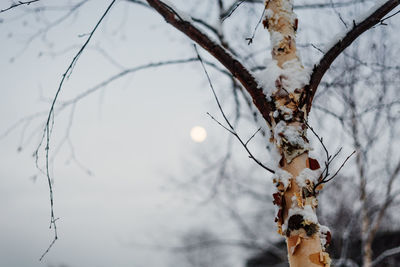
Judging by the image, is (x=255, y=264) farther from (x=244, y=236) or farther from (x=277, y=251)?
(x=277, y=251)

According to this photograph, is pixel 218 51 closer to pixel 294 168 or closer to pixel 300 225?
pixel 294 168

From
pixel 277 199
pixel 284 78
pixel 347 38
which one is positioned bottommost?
pixel 277 199

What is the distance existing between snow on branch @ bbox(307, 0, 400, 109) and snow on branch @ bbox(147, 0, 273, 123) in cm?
28

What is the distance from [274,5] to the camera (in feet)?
6.29

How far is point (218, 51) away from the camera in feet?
5.49

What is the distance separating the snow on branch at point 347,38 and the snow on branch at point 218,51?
28cm

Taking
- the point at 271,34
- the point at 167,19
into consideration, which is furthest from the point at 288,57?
the point at 167,19

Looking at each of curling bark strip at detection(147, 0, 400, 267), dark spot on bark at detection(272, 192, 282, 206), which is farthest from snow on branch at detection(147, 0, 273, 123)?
dark spot on bark at detection(272, 192, 282, 206)

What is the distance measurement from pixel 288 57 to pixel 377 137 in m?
5.98

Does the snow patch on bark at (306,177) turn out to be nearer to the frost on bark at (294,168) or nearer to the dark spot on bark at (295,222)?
the frost on bark at (294,168)

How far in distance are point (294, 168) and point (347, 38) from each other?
849 millimetres

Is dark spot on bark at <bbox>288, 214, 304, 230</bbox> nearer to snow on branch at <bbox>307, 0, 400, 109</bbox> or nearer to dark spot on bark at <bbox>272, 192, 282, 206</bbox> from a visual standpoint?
dark spot on bark at <bbox>272, 192, 282, 206</bbox>

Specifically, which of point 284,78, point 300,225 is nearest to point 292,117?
point 284,78

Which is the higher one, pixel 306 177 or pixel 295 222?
pixel 306 177
